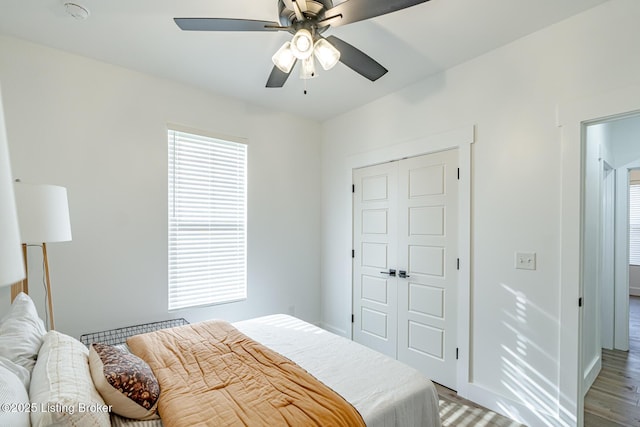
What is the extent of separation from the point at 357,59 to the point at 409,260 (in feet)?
6.46

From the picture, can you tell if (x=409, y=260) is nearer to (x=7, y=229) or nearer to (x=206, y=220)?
(x=206, y=220)

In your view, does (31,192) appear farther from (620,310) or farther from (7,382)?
(620,310)

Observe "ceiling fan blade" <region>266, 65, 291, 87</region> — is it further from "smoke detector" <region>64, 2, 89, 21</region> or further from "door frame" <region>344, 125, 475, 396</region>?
"door frame" <region>344, 125, 475, 396</region>

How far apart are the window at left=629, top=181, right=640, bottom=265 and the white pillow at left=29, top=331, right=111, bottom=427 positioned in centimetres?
872

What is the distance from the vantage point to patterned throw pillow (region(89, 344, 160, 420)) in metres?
1.33

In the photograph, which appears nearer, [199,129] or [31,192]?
[31,192]

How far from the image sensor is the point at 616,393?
104 inches

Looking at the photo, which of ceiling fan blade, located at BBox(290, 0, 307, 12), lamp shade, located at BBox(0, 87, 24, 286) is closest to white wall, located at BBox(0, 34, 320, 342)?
ceiling fan blade, located at BBox(290, 0, 307, 12)

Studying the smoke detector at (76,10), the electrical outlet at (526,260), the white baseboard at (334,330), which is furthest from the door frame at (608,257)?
the smoke detector at (76,10)

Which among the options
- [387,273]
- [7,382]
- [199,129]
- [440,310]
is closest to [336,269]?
[387,273]

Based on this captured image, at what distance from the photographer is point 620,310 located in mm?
3424

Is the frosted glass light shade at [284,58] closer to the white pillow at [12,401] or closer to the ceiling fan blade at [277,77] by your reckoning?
the ceiling fan blade at [277,77]

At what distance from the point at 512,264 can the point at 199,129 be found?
10.2 ft

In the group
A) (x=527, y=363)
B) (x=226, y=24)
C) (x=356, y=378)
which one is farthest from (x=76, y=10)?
(x=527, y=363)
